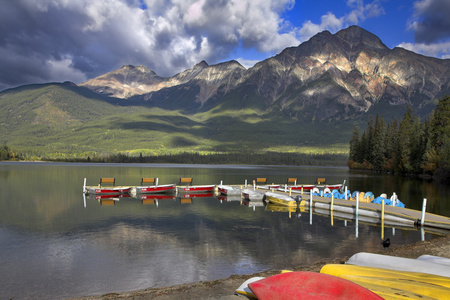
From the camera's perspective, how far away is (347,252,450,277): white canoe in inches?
487

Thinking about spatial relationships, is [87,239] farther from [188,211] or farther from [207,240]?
[188,211]

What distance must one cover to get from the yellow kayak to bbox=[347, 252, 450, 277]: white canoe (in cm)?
111

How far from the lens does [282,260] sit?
1797 centimetres

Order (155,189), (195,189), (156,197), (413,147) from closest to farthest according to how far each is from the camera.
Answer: (156,197), (155,189), (195,189), (413,147)

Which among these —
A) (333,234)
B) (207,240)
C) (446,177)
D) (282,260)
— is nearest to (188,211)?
(207,240)

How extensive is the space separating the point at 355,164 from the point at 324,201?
402 feet

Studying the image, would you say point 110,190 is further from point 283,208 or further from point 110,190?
point 283,208

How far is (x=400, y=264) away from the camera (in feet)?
42.9

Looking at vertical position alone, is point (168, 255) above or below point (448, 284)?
below

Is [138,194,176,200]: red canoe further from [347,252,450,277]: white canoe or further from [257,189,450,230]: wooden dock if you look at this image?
[347,252,450,277]: white canoe

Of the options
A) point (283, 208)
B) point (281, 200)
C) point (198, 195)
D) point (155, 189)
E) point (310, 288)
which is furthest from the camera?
point (198, 195)

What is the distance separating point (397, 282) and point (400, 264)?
11.7 feet

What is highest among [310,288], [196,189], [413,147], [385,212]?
[413,147]

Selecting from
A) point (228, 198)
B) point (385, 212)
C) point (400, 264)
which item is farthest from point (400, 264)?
point (228, 198)
